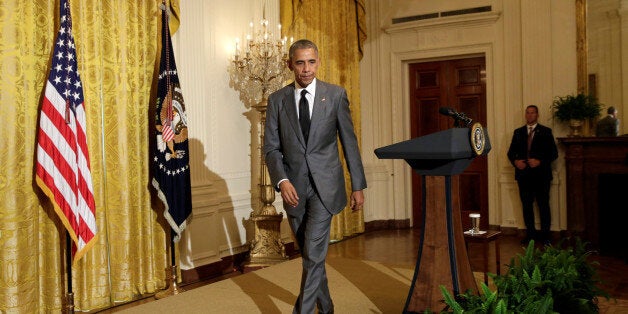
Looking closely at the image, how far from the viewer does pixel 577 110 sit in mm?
6832

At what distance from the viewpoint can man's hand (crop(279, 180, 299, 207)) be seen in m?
3.03

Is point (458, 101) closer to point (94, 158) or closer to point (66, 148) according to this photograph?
point (94, 158)

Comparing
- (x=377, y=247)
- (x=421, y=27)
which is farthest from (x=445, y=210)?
(x=421, y=27)

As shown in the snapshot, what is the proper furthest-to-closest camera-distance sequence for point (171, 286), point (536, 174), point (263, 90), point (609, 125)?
point (536, 174), point (609, 125), point (263, 90), point (171, 286)

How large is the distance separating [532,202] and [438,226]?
427cm

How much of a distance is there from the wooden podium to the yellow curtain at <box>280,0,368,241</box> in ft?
12.4

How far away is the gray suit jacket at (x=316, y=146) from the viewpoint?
3.18m

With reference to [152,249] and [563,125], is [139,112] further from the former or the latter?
[563,125]

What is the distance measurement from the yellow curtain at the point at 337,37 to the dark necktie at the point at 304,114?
3495mm

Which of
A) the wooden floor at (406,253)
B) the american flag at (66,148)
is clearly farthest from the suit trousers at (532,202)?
the american flag at (66,148)

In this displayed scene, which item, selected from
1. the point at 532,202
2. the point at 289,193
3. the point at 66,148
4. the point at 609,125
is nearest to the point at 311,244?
the point at 289,193

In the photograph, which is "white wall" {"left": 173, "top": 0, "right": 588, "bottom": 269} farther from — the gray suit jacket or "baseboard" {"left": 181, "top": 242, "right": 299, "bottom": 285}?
the gray suit jacket

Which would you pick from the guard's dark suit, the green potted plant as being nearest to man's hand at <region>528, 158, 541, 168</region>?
the guard's dark suit

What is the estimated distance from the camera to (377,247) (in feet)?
23.1
